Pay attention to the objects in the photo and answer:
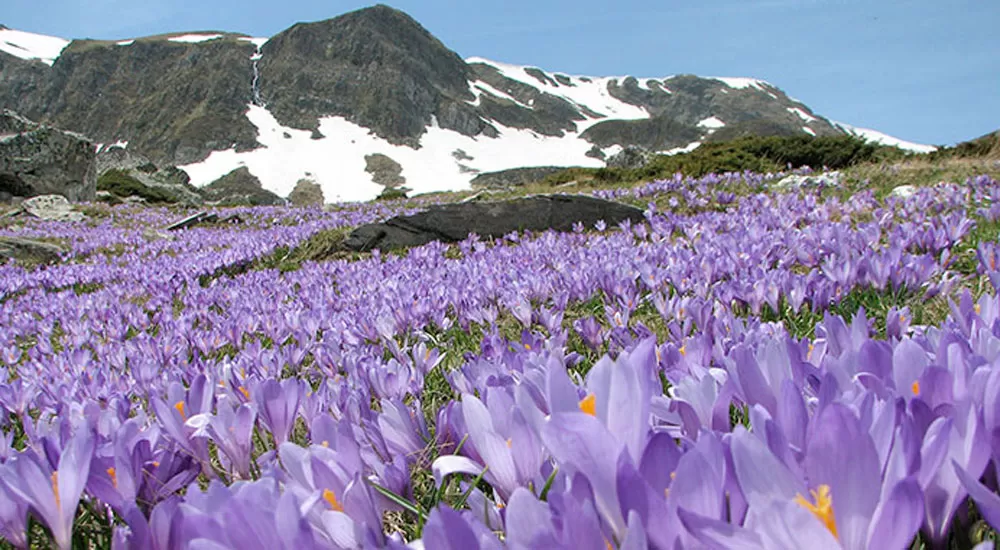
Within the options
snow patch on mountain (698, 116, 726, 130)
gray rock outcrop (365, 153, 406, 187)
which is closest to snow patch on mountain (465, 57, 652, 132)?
snow patch on mountain (698, 116, 726, 130)

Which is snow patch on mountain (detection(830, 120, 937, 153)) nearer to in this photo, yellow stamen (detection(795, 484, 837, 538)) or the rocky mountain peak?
yellow stamen (detection(795, 484, 837, 538))

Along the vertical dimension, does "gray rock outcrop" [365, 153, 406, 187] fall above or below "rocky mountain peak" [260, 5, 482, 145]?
below

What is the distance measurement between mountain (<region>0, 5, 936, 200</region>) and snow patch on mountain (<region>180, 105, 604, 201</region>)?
1.05 ft

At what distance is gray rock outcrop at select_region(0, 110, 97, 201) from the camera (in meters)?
24.5

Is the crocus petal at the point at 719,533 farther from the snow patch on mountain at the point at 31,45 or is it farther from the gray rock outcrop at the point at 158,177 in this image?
the snow patch on mountain at the point at 31,45

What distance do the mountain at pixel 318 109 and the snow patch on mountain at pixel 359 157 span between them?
0.32 metres

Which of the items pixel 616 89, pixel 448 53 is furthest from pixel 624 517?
pixel 616 89

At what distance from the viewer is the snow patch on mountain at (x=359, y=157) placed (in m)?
96.0

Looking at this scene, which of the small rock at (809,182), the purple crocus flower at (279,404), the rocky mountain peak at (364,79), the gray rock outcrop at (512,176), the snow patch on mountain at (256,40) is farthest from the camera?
the snow patch on mountain at (256,40)

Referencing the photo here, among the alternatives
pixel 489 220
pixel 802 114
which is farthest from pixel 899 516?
pixel 802 114

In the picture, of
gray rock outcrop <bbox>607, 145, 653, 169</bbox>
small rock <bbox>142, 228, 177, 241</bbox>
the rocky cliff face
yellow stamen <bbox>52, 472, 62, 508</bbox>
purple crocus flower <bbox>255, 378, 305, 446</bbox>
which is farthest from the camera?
the rocky cliff face

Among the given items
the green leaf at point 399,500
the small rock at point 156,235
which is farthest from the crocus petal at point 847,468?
the small rock at point 156,235

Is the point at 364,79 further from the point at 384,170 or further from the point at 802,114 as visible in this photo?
the point at 802,114

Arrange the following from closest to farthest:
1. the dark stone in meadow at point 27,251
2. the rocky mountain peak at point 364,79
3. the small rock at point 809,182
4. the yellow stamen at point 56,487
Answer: the yellow stamen at point 56,487 → the small rock at point 809,182 → the dark stone in meadow at point 27,251 → the rocky mountain peak at point 364,79
